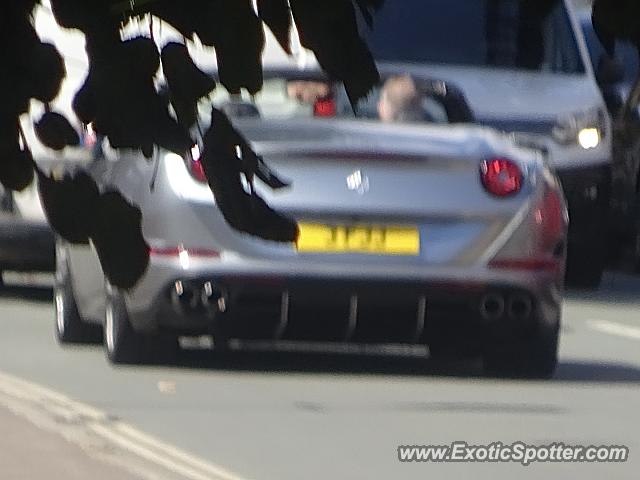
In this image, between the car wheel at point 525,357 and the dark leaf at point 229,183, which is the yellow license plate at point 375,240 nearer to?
the car wheel at point 525,357

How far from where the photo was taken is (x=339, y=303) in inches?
323

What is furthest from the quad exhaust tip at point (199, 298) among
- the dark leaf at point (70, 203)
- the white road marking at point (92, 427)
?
the dark leaf at point (70, 203)

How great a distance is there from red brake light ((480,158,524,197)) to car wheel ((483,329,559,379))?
633mm

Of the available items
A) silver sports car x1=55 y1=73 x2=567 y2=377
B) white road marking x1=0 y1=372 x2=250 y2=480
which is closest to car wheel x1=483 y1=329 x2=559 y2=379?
silver sports car x1=55 y1=73 x2=567 y2=377

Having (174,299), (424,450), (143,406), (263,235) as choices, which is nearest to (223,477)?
(424,450)

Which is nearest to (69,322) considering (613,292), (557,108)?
(557,108)

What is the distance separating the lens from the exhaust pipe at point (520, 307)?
8.38 m

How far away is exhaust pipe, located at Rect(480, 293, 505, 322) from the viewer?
8328 mm

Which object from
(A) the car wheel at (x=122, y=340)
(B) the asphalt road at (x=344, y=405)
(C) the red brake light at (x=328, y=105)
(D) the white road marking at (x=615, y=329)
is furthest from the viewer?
(D) the white road marking at (x=615, y=329)

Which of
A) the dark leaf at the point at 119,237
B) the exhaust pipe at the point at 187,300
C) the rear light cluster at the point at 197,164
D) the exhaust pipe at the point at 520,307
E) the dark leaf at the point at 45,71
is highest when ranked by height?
the dark leaf at the point at 45,71

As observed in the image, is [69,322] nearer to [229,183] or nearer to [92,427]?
[92,427]

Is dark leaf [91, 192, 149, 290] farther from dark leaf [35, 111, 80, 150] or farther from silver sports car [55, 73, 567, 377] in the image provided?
silver sports car [55, 73, 567, 377]

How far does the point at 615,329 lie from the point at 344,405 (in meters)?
3.58

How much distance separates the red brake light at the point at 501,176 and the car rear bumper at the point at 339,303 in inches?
13.2
